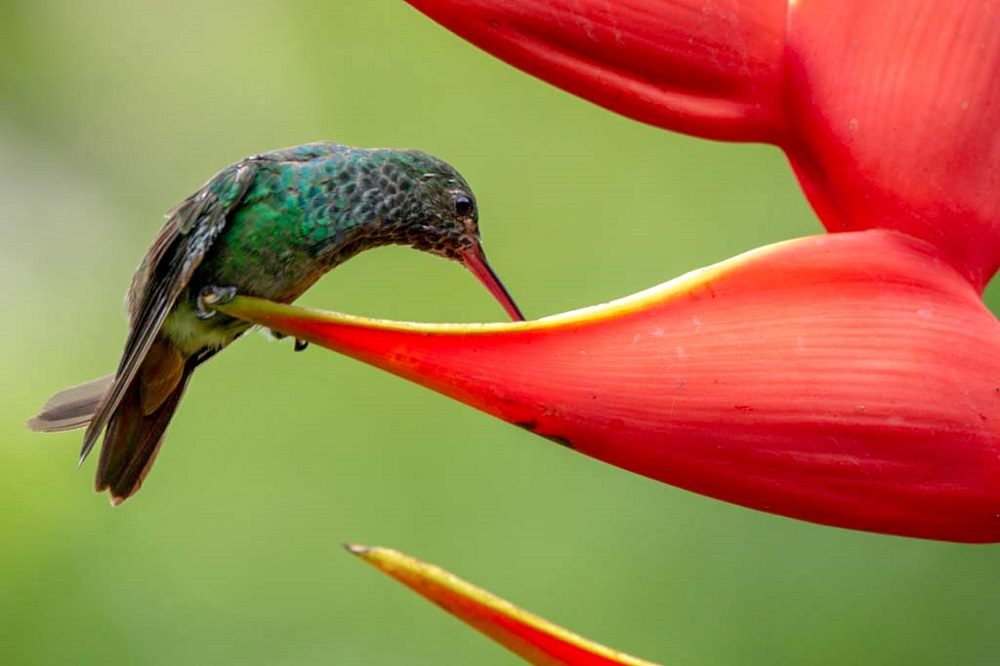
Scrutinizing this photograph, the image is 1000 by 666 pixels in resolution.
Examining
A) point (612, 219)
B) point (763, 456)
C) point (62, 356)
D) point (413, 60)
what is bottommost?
point (62, 356)

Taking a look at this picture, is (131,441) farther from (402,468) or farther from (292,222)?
(402,468)

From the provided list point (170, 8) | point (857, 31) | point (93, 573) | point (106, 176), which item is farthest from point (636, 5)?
point (170, 8)

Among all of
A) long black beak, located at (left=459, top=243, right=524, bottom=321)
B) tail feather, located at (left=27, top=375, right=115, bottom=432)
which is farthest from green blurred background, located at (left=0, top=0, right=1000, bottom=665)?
tail feather, located at (left=27, top=375, right=115, bottom=432)

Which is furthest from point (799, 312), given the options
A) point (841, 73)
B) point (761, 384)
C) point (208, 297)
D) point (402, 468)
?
point (402, 468)

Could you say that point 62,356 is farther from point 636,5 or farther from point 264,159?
point 636,5

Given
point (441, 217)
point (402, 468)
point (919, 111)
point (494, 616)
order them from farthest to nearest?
point (402, 468), point (441, 217), point (919, 111), point (494, 616)

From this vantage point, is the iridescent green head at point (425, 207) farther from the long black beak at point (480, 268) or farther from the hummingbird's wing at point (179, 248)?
the hummingbird's wing at point (179, 248)
